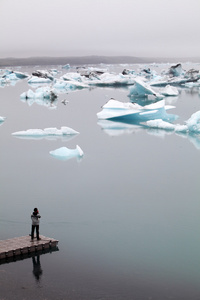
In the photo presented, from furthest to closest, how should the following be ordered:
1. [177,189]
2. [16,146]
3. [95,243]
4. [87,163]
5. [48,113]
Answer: [48,113], [16,146], [87,163], [177,189], [95,243]

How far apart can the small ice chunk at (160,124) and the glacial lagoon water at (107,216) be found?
1842mm

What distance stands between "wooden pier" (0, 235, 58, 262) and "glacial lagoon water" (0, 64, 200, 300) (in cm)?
16

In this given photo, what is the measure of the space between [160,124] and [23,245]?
11219mm

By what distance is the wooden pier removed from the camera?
627 cm

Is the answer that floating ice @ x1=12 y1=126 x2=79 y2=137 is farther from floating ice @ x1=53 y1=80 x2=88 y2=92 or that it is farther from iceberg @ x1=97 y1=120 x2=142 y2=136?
floating ice @ x1=53 y1=80 x2=88 y2=92

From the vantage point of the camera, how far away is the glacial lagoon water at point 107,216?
18.6 ft

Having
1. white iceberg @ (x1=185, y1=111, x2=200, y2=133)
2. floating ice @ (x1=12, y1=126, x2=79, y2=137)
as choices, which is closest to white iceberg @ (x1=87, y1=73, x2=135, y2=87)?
white iceberg @ (x1=185, y1=111, x2=200, y2=133)

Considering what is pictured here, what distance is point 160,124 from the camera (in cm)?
1700

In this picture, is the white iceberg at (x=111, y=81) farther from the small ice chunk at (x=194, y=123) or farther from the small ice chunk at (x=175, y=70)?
the small ice chunk at (x=194, y=123)

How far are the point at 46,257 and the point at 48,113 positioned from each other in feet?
52.0

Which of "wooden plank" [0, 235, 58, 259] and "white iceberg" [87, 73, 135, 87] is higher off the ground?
"white iceberg" [87, 73, 135, 87]

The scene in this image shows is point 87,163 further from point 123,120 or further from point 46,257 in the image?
point 123,120

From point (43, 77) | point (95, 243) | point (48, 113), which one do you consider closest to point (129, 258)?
point (95, 243)

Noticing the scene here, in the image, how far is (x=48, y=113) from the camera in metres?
21.8
